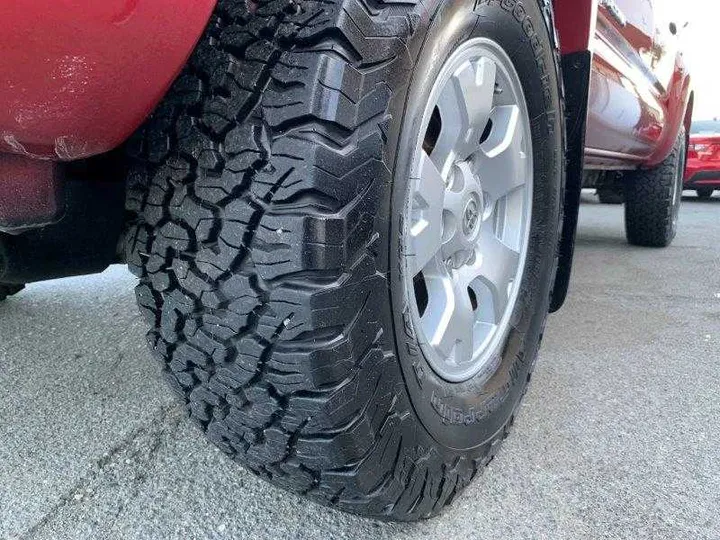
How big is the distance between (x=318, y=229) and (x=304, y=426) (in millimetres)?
293

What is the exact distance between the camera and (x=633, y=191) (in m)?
3.85

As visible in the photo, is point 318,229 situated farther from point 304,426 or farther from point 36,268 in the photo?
point 36,268

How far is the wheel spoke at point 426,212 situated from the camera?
1028mm

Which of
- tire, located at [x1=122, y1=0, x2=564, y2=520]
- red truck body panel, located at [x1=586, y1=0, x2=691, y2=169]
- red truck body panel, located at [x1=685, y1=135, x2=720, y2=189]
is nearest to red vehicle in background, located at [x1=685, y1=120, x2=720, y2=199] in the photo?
red truck body panel, located at [x1=685, y1=135, x2=720, y2=189]

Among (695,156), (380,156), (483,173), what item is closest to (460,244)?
(483,173)

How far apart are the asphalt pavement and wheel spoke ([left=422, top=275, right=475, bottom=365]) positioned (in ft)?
0.90

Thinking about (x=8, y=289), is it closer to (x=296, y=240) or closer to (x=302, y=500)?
(x=302, y=500)

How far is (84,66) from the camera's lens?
67 cm

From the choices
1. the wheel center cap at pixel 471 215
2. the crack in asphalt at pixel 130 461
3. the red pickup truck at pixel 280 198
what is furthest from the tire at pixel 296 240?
the wheel center cap at pixel 471 215

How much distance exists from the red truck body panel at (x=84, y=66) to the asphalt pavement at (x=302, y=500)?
70 centimetres

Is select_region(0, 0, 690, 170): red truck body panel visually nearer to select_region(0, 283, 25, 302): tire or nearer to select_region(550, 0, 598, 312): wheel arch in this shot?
select_region(550, 0, 598, 312): wheel arch

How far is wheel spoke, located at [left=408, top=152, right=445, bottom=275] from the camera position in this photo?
40.5 inches

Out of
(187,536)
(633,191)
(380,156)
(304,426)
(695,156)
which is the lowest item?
(187,536)

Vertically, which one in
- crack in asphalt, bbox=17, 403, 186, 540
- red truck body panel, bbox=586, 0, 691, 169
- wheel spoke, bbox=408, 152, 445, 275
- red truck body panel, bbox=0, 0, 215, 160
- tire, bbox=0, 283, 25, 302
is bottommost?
crack in asphalt, bbox=17, 403, 186, 540
